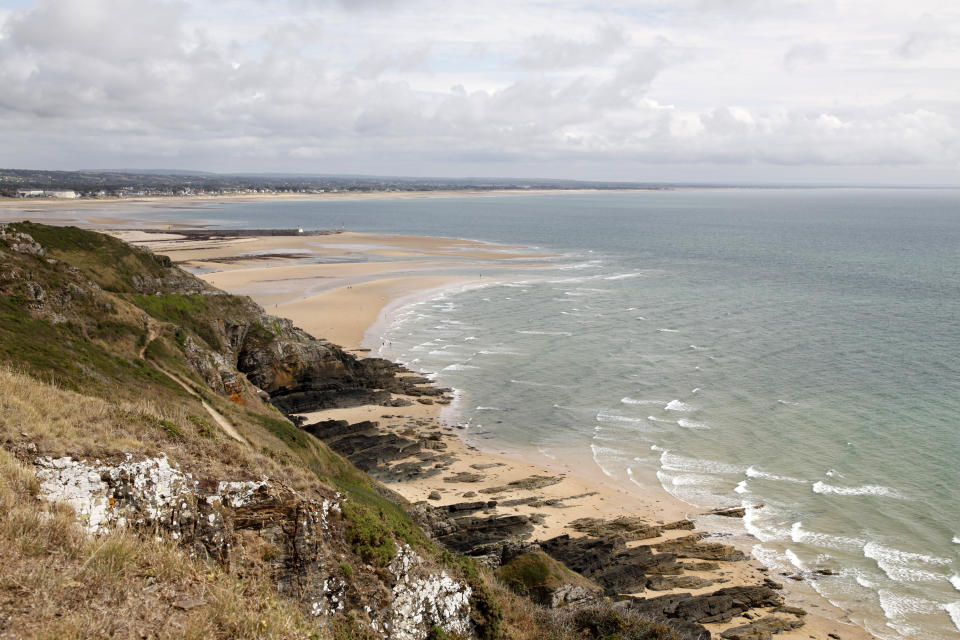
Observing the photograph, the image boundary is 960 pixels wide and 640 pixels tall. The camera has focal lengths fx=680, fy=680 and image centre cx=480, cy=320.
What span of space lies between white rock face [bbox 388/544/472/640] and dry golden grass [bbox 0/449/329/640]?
3488mm

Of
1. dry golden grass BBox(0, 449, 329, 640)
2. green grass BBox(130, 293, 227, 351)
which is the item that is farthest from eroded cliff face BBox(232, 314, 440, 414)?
dry golden grass BBox(0, 449, 329, 640)

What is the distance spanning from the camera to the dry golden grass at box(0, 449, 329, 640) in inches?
291

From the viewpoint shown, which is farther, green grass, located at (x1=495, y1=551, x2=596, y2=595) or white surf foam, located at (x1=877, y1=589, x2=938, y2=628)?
white surf foam, located at (x1=877, y1=589, x2=938, y2=628)

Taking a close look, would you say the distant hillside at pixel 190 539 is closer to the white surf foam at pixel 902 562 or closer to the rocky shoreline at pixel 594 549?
the rocky shoreline at pixel 594 549

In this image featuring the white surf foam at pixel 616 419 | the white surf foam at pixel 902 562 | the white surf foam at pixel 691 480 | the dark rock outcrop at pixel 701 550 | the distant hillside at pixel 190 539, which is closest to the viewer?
the distant hillside at pixel 190 539

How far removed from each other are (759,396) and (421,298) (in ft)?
136

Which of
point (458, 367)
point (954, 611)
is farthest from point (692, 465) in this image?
point (458, 367)

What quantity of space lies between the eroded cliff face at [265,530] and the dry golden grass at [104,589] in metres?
0.82

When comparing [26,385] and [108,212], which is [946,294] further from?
[108,212]

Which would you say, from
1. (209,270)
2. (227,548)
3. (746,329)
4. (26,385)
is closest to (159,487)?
(227,548)

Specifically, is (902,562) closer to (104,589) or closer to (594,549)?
(594,549)

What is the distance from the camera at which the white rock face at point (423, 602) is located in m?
12.6

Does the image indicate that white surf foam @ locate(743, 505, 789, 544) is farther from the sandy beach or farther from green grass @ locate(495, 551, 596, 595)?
green grass @ locate(495, 551, 596, 595)

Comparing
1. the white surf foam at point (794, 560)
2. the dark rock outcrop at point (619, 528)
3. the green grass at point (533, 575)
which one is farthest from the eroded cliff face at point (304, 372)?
the white surf foam at point (794, 560)
